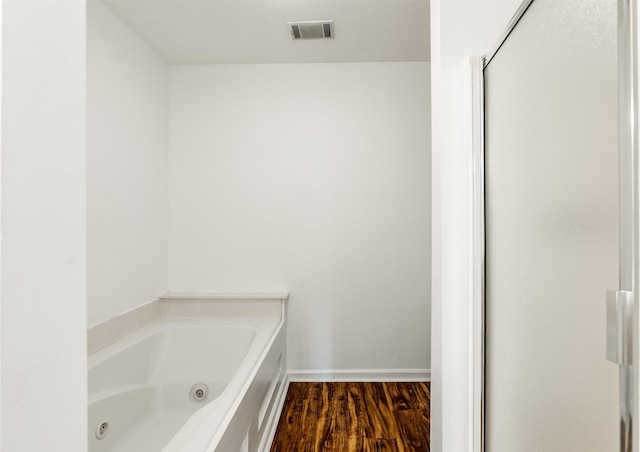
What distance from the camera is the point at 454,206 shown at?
128 centimetres

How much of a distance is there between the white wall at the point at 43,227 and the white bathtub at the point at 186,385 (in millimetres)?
796

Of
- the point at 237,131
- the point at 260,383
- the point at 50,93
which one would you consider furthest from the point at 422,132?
the point at 50,93

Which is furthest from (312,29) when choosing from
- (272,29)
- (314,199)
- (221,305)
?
(221,305)

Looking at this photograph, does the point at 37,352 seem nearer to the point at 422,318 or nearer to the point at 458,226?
the point at 458,226

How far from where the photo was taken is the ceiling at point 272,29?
2.01 metres

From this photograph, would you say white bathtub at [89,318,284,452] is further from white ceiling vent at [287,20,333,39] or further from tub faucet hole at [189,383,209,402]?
white ceiling vent at [287,20,333,39]

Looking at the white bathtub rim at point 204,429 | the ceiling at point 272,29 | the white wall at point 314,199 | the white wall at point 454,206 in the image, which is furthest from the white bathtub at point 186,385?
the ceiling at point 272,29

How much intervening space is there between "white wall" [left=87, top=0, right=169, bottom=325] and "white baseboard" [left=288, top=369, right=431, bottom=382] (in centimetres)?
124

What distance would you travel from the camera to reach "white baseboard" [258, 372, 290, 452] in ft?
6.05

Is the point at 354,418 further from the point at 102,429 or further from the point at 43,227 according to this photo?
the point at 43,227

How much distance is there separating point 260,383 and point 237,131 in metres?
1.81

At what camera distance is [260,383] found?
5.92ft

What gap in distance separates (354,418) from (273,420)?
1.61ft

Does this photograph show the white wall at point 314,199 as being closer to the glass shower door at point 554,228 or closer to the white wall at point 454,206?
the white wall at point 454,206
